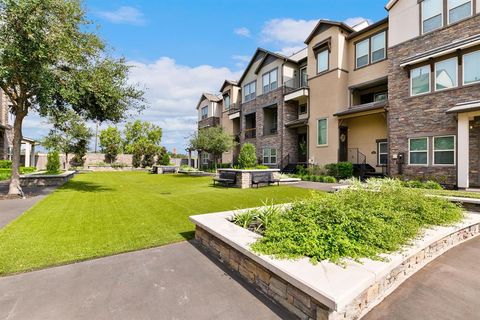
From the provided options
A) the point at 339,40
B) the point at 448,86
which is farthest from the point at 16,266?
the point at 339,40

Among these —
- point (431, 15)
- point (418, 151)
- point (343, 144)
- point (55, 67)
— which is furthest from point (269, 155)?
point (55, 67)

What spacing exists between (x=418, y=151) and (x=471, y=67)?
171 inches

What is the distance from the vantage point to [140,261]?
13.4 feet

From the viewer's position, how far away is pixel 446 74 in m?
12.0

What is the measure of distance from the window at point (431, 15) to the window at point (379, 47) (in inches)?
100

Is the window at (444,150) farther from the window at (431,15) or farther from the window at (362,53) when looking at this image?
the window at (362,53)

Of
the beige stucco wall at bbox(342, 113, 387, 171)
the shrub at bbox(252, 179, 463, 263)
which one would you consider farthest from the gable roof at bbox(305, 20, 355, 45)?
the shrub at bbox(252, 179, 463, 263)

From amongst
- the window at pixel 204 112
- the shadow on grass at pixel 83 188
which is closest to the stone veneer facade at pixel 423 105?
the shadow on grass at pixel 83 188

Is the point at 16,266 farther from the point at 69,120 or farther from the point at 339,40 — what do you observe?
the point at 339,40

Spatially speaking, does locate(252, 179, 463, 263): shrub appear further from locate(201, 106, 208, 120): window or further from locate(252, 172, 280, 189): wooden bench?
locate(201, 106, 208, 120): window

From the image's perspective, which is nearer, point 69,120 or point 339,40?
point 69,120

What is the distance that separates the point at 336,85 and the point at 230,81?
15.3 m

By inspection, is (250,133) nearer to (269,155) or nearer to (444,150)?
(269,155)

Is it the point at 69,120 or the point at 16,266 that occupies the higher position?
the point at 69,120
